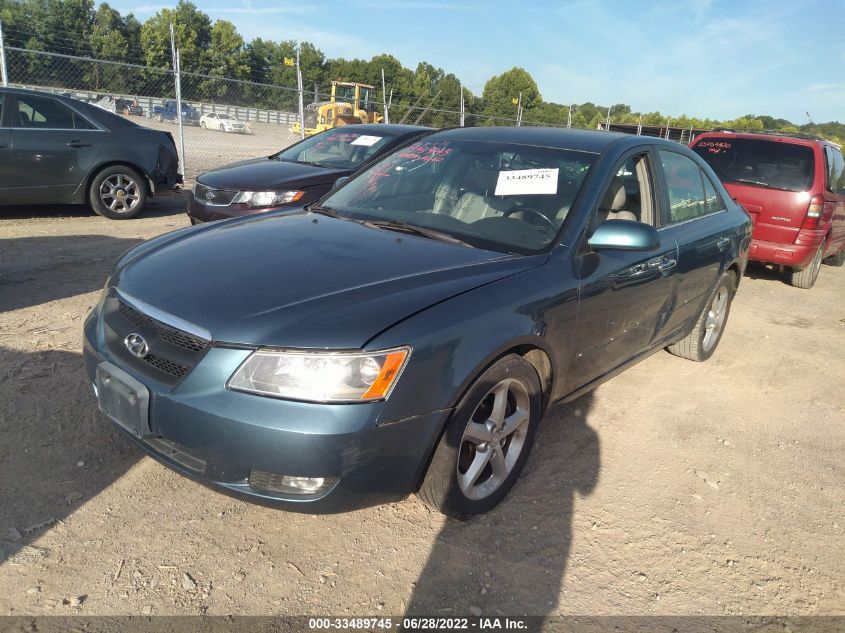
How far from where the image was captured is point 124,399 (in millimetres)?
2271

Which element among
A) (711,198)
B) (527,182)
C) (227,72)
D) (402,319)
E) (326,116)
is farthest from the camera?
(227,72)

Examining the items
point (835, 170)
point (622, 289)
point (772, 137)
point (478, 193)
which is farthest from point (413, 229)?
point (835, 170)

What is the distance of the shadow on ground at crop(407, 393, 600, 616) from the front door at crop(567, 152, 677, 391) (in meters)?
0.46

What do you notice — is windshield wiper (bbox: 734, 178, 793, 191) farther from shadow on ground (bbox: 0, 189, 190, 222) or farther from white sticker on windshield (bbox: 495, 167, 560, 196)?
shadow on ground (bbox: 0, 189, 190, 222)

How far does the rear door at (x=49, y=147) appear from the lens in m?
7.34

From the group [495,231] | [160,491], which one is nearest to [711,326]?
[495,231]

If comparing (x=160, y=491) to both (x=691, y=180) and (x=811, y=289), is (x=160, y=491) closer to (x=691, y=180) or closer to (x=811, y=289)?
(x=691, y=180)

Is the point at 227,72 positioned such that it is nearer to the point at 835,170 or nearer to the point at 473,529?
the point at 835,170

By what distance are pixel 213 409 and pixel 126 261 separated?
1137mm

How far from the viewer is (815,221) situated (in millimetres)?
7055

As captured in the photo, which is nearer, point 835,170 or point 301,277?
point 301,277

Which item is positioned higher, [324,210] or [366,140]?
[366,140]

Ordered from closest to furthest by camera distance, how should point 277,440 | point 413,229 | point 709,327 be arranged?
point 277,440 → point 413,229 → point 709,327

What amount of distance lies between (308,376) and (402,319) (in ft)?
1.24
